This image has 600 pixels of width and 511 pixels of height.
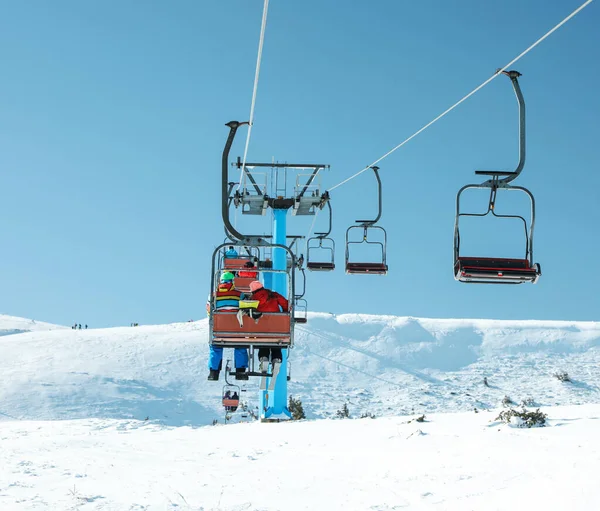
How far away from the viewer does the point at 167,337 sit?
45.9 meters

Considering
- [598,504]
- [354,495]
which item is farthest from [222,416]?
[598,504]

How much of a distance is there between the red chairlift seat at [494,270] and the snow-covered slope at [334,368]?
19.5 meters

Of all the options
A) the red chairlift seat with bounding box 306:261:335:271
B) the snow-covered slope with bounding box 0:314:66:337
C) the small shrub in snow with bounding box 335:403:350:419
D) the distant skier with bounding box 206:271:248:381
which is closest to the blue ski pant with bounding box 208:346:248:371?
the distant skier with bounding box 206:271:248:381

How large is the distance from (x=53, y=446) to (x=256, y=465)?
4.55 meters

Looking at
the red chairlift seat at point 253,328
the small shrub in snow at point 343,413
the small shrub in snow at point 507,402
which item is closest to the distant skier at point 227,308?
the red chairlift seat at point 253,328

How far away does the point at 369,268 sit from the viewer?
18.2 metres

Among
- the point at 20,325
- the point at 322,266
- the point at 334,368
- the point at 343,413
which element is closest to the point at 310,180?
the point at 322,266

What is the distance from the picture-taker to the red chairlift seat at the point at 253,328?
36.4 ft

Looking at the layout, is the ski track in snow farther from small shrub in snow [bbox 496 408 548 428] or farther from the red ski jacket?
the red ski jacket

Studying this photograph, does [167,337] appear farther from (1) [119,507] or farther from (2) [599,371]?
(1) [119,507]

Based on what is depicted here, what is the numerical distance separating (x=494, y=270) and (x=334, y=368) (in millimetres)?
32464

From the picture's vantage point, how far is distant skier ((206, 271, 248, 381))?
11141 millimetres

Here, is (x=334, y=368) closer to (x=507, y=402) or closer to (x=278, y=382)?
(x=507, y=402)

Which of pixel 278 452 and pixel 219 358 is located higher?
pixel 219 358
